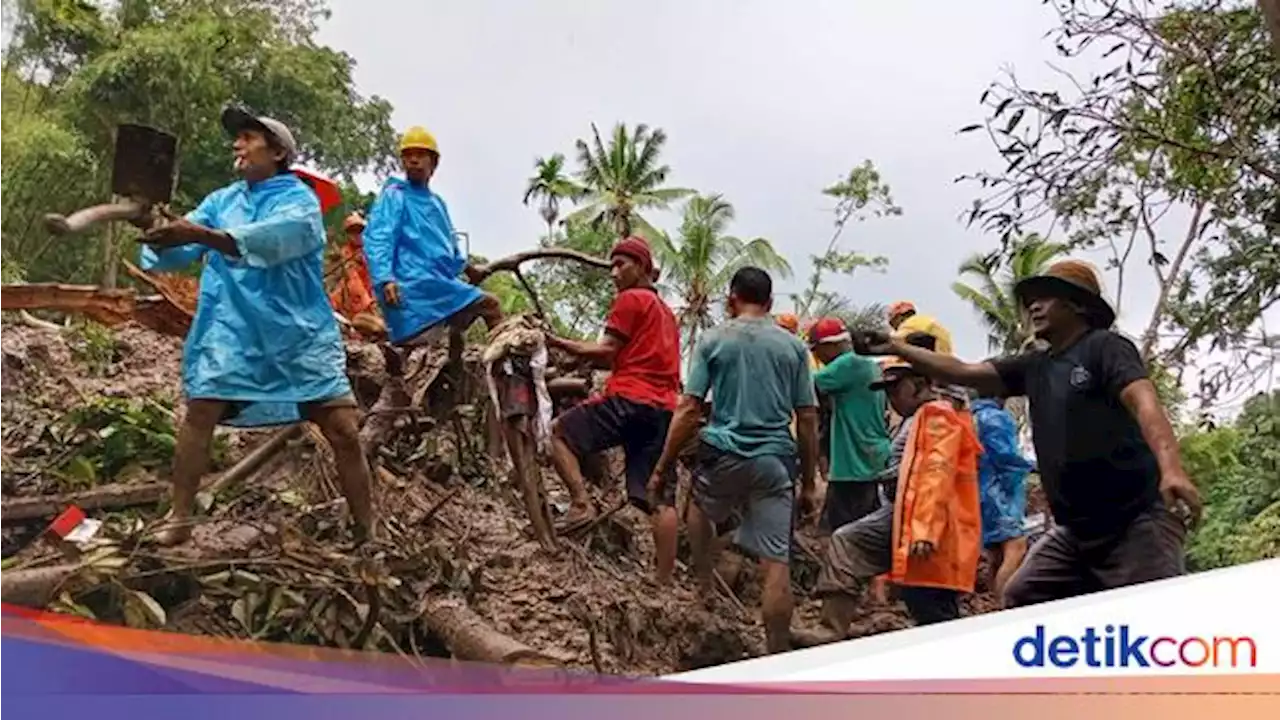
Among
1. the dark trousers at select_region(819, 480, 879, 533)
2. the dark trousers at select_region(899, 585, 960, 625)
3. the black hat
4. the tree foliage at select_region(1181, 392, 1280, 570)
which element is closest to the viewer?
the tree foliage at select_region(1181, 392, 1280, 570)

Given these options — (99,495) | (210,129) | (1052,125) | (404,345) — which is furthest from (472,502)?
(1052,125)

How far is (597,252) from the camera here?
2516 millimetres

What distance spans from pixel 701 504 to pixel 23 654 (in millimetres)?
1176

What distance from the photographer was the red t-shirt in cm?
281

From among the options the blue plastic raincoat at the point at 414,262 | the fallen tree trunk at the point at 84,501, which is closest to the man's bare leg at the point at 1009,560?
the blue plastic raincoat at the point at 414,262

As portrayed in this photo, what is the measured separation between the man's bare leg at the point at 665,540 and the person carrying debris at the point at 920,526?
0.27 metres

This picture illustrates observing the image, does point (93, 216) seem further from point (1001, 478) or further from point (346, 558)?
point (1001, 478)

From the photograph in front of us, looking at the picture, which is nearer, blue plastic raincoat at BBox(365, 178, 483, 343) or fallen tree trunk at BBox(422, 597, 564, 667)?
fallen tree trunk at BBox(422, 597, 564, 667)

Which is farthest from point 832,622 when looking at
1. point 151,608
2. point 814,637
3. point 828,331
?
point 151,608

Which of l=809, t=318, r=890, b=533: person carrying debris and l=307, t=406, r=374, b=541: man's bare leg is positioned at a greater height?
l=809, t=318, r=890, b=533: person carrying debris

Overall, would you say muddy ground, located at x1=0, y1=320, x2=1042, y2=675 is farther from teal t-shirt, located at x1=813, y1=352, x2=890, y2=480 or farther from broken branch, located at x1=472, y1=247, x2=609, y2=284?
broken branch, located at x1=472, y1=247, x2=609, y2=284

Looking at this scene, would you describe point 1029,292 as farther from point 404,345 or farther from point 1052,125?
point 404,345

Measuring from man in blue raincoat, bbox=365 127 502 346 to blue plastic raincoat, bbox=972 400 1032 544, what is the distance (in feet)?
3.33

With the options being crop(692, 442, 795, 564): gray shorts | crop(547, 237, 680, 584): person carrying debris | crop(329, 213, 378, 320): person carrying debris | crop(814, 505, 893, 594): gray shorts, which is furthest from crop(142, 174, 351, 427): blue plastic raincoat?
crop(814, 505, 893, 594): gray shorts
